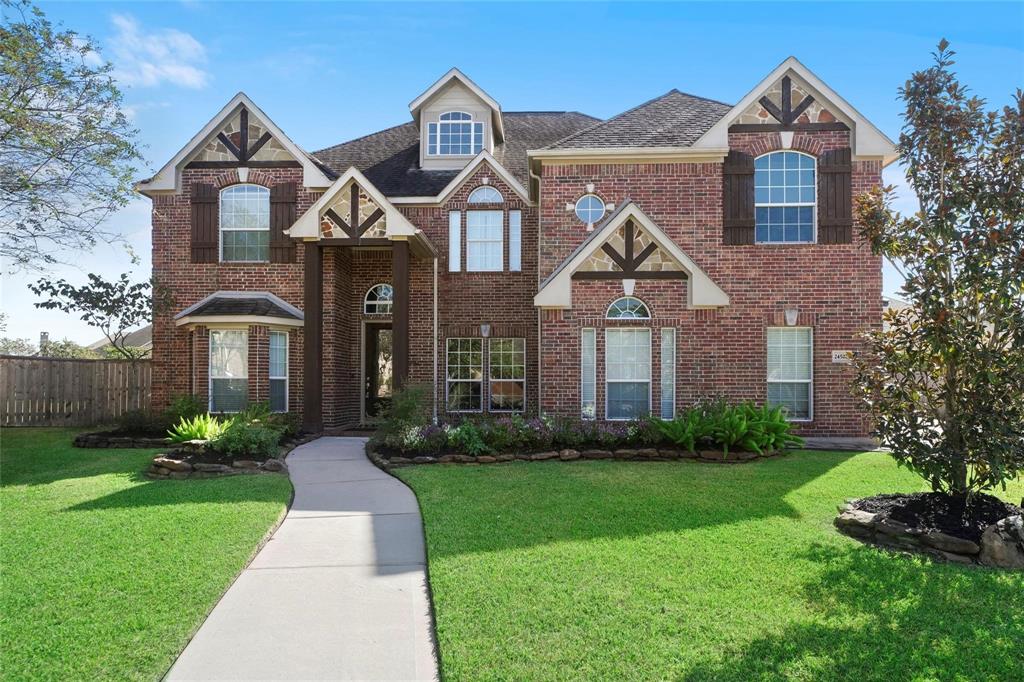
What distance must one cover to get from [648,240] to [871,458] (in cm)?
556

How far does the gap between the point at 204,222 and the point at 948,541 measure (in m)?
15.4

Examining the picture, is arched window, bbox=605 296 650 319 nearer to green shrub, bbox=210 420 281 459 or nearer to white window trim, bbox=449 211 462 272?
white window trim, bbox=449 211 462 272

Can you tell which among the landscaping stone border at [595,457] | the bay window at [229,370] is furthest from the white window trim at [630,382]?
the bay window at [229,370]

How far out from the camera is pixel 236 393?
14.4 metres

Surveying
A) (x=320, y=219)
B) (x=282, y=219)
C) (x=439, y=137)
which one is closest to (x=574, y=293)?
(x=320, y=219)

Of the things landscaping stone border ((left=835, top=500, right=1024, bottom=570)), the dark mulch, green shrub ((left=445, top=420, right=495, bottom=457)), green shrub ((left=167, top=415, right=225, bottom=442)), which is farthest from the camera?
green shrub ((left=167, top=415, right=225, bottom=442))

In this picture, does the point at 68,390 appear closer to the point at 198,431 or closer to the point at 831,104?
the point at 198,431

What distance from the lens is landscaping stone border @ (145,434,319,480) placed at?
9.65m

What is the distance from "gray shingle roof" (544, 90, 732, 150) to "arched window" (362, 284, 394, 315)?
17.7 feet

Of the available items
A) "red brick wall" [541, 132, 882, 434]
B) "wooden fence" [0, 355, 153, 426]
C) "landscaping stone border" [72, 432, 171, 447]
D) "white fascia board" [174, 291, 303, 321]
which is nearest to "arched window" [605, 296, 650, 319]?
"red brick wall" [541, 132, 882, 434]

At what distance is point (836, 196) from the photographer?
44.3 feet

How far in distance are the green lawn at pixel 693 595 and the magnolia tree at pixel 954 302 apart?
1399 mm

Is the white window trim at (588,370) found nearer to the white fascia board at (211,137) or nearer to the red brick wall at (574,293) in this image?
the red brick wall at (574,293)

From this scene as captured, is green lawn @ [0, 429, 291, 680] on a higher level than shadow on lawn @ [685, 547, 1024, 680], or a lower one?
higher
